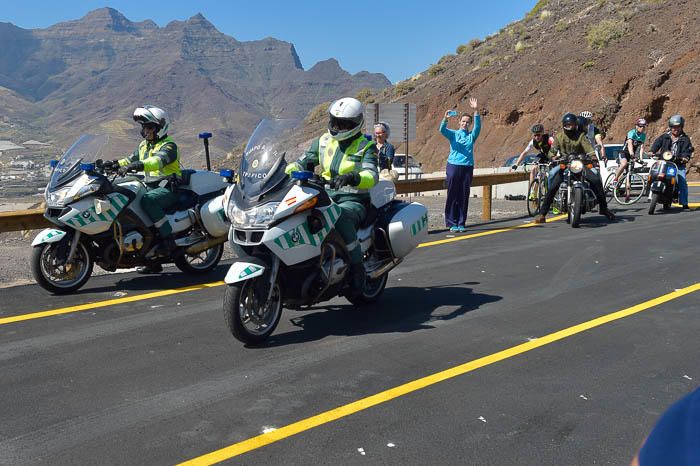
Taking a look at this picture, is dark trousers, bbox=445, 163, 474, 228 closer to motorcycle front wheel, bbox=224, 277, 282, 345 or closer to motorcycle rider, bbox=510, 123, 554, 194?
motorcycle rider, bbox=510, 123, 554, 194

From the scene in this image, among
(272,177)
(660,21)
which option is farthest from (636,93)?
(272,177)

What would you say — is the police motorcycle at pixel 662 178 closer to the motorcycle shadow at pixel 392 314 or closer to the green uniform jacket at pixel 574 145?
the green uniform jacket at pixel 574 145

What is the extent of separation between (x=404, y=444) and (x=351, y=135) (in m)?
3.51

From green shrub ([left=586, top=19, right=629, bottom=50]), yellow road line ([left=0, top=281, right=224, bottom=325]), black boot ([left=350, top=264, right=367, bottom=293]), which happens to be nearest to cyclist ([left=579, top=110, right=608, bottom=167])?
yellow road line ([left=0, top=281, right=224, bottom=325])

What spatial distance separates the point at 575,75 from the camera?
1839 inches

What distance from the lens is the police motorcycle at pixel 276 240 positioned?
621 centimetres

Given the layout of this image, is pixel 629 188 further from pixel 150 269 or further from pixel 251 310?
pixel 251 310

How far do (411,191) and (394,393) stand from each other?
970 centimetres

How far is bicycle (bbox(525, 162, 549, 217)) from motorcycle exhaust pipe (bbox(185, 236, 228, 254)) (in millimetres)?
8148

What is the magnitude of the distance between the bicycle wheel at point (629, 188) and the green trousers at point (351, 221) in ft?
40.0

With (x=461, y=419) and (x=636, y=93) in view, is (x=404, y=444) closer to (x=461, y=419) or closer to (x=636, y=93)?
(x=461, y=419)

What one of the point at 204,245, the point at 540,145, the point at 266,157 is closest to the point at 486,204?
the point at 540,145

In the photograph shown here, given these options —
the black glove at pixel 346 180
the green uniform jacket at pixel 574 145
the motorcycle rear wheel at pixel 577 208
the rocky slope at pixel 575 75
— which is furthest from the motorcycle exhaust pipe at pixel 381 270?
the rocky slope at pixel 575 75

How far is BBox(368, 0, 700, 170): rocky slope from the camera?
3978 cm
